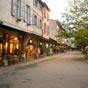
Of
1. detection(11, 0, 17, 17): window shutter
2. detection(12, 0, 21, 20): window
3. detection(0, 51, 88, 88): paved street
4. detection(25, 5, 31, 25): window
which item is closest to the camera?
detection(0, 51, 88, 88): paved street

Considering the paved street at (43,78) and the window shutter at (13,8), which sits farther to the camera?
the window shutter at (13,8)

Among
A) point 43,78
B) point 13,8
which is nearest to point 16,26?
point 13,8

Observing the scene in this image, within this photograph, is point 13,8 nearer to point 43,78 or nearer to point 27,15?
point 27,15

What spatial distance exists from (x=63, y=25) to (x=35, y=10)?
18.2ft

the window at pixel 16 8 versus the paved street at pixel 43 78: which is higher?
the window at pixel 16 8

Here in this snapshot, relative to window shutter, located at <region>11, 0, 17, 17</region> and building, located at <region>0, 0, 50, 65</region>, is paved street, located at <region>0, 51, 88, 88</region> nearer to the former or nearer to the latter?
building, located at <region>0, 0, 50, 65</region>

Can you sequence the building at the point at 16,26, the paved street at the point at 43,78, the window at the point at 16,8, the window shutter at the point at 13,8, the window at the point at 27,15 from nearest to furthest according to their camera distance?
the paved street at the point at 43,78
the building at the point at 16,26
the window shutter at the point at 13,8
the window at the point at 16,8
the window at the point at 27,15

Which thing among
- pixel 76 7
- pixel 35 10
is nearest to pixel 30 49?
pixel 35 10

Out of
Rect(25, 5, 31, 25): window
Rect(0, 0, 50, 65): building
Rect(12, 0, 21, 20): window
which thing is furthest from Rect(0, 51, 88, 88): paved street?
Rect(25, 5, 31, 25): window

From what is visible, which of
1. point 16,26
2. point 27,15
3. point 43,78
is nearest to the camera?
point 43,78

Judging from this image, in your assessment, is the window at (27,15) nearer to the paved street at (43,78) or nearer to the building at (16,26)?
the building at (16,26)

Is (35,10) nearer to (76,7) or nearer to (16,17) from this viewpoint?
(76,7)

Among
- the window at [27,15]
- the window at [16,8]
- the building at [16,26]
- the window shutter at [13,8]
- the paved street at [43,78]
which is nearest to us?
the paved street at [43,78]

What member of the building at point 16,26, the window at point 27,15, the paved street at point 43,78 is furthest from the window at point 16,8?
the paved street at point 43,78
